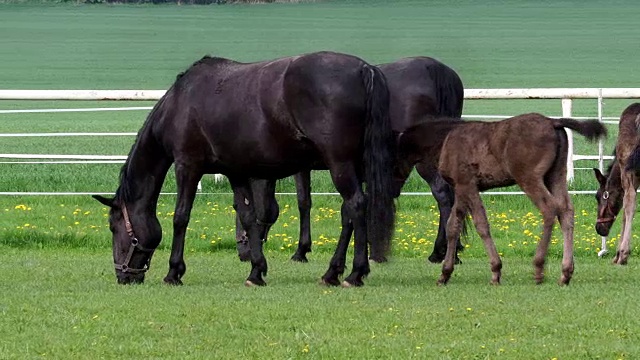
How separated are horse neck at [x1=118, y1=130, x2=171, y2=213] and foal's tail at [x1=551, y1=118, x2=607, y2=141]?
3.43 meters

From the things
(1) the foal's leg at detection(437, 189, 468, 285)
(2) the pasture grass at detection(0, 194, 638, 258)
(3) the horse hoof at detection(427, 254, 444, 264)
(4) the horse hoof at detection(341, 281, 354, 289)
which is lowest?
(2) the pasture grass at detection(0, 194, 638, 258)

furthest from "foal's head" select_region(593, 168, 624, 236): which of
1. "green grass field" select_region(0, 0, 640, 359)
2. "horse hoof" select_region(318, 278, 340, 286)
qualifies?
"horse hoof" select_region(318, 278, 340, 286)

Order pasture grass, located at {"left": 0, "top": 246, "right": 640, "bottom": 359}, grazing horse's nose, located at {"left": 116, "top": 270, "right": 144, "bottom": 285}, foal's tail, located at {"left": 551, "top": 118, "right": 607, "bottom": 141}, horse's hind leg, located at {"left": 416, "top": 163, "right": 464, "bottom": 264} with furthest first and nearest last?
horse's hind leg, located at {"left": 416, "top": 163, "right": 464, "bottom": 264} → grazing horse's nose, located at {"left": 116, "top": 270, "right": 144, "bottom": 285} → foal's tail, located at {"left": 551, "top": 118, "right": 607, "bottom": 141} → pasture grass, located at {"left": 0, "top": 246, "right": 640, "bottom": 359}

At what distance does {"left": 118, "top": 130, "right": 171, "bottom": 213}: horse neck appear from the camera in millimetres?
11844

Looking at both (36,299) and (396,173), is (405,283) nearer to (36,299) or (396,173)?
(396,173)

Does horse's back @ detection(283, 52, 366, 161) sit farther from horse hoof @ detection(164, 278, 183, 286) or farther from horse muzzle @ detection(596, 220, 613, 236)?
horse muzzle @ detection(596, 220, 613, 236)

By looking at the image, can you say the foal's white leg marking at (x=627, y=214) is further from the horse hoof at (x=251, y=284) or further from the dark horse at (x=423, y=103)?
the horse hoof at (x=251, y=284)

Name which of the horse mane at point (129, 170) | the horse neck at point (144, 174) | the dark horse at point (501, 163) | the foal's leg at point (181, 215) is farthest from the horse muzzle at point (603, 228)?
the horse mane at point (129, 170)

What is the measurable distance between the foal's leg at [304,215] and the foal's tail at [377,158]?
9.14 feet

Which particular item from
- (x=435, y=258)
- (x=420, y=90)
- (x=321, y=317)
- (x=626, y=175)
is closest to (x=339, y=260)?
(x=321, y=317)

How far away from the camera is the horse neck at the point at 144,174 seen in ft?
38.9

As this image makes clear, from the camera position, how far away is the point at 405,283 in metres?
11.2

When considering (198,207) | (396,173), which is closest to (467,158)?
(396,173)

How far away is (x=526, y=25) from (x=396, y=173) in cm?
6931
